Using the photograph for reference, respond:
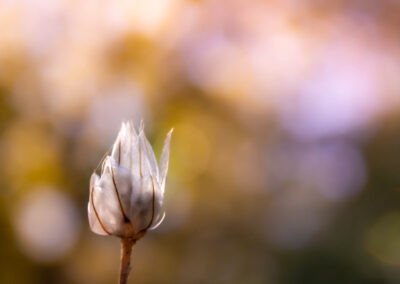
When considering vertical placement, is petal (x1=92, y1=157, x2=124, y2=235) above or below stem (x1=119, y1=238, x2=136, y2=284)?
above

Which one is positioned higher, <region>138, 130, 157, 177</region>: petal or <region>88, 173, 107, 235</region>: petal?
<region>138, 130, 157, 177</region>: petal

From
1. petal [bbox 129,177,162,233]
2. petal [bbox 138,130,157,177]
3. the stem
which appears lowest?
the stem

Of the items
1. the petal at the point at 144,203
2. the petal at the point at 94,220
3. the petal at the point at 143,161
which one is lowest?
the petal at the point at 94,220

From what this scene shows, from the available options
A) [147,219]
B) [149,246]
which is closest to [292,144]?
[149,246]
